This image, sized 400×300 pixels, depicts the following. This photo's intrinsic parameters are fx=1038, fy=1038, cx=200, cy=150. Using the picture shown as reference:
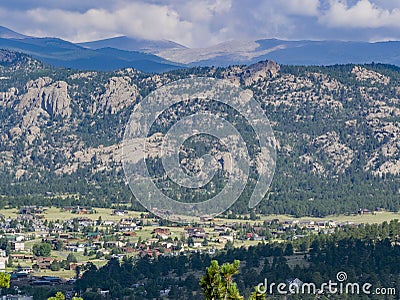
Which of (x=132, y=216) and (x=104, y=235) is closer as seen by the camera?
A: (x=104, y=235)

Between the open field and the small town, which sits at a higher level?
the open field

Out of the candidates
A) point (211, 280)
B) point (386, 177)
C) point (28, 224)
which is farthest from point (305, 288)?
point (386, 177)

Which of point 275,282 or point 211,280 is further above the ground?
point 211,280

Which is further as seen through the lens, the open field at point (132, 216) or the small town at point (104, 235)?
the open field at point (132, 216)

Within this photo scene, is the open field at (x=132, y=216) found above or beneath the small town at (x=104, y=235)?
above

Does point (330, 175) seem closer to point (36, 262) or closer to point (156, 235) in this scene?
point (156, 235)

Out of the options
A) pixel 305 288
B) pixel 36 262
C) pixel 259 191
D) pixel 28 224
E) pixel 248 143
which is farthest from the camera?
pixel 248 143

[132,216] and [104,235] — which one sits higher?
[132,216]

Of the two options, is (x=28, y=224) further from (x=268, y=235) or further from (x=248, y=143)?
(x=248, y=143)

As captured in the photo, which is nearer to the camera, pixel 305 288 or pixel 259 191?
pixel 305 288

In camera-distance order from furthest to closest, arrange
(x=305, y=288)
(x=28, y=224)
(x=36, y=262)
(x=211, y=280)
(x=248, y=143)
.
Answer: (x=248, y=143)
(x=28, y=224)
(x=36, y=262)
(x=305, y=288)
(x=211, y=280)

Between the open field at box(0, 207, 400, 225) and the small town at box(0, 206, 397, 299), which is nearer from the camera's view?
the small town at box(0, 206, 397, 299)
